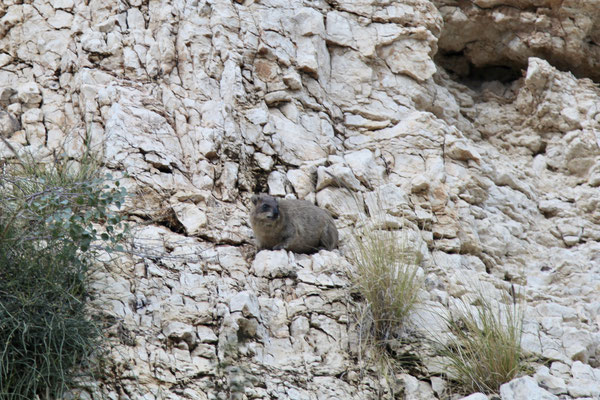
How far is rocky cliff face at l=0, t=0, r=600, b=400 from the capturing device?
250 inches

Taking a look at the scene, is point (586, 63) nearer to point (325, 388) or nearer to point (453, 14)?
point (453, 14)

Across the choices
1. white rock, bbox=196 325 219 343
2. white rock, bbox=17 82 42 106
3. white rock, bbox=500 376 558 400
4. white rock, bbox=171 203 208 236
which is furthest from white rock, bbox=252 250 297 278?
white rock, bbox=17 82 42 106

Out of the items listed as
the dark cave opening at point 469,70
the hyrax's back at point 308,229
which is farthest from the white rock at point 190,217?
the dark cave opening at point 469,70

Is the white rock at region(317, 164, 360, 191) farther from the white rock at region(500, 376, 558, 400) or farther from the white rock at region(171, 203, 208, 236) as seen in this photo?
the white rock at region(500, 376, 558, 400)

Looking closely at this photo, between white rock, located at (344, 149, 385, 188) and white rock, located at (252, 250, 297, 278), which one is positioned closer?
white rock, located at (252, 250, 297, 278)

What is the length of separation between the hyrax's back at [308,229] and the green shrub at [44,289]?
2764 millimetres

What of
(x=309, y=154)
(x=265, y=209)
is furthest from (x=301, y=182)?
(x=265, y=209)

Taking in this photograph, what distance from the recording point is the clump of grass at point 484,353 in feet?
20.5

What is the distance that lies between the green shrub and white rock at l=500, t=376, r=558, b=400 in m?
3.38

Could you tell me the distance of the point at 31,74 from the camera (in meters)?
9.41

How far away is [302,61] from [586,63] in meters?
5.03

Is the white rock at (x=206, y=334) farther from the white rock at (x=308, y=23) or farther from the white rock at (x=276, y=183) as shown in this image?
the white rock at (x=308, y=23)

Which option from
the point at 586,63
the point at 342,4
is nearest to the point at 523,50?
the point at 586,63

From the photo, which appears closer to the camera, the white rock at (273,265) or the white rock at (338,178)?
the white rock at (273,265)
